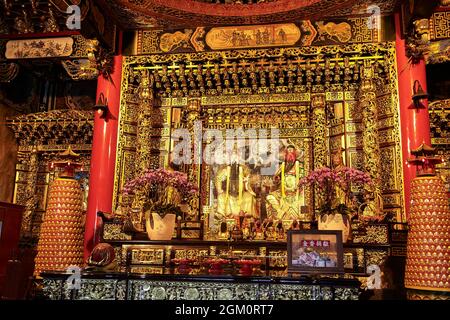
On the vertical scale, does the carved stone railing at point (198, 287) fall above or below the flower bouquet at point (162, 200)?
below

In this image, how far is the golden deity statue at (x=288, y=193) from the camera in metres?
5.57

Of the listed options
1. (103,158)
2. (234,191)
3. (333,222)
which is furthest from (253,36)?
(333,222)

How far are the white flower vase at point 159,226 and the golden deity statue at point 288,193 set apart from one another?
5.72 feet

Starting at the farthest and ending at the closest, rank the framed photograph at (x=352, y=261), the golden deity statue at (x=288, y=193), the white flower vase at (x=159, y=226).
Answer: the golden deity statue at (x=288, y=193)
the white flower vase at (x=159, y=226)
the framed photograph at (x=352, y=261)

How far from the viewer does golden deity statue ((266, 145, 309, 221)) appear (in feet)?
→ 18.3

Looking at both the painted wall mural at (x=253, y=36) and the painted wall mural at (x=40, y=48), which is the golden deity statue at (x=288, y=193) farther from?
the painted wall mural at (x=40, y=48)

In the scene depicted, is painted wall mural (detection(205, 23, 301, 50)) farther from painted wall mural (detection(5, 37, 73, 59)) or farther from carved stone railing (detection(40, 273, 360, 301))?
carved stone railing (detection(40, 273, 360, 301))

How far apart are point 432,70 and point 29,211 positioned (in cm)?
665

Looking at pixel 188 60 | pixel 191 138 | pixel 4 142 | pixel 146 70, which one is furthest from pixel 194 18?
pixel 4 142

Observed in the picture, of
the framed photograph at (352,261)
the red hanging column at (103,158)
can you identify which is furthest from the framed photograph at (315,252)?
the red hanging column at (103,158)

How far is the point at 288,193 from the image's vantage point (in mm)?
5641

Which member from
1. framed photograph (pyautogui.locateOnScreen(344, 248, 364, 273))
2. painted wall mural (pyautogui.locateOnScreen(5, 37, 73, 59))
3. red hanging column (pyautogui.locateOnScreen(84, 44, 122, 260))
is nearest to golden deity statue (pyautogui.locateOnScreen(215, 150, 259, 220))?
red hanging column (pyautogui.locateOnScreen(84, 44, 122, 260))

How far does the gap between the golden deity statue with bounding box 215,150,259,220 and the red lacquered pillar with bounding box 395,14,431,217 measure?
1.97 m

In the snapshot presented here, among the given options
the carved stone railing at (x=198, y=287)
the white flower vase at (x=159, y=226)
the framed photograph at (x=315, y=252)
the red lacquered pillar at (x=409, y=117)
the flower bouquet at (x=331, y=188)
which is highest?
the red lacquered pillar at (x=409, y=117)
